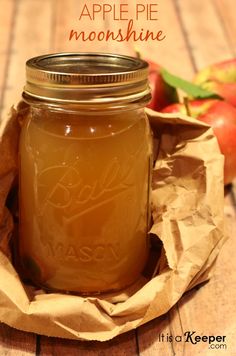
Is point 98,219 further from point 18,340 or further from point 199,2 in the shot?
point 199,2

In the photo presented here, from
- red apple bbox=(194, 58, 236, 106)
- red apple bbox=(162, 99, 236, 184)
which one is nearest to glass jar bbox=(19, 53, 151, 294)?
red apple bbox=(162, 99, 236, 184)

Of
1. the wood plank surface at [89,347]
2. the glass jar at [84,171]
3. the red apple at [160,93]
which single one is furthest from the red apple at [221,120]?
the wood plank surface at [89,347]

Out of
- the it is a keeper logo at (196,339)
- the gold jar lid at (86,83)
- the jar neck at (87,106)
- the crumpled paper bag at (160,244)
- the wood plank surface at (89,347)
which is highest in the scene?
the gold jar lid at (86,83)

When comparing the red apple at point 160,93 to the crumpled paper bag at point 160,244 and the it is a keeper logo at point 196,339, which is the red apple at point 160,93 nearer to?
the crumpled paper bag at point 160,244

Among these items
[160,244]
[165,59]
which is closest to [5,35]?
[165,59]

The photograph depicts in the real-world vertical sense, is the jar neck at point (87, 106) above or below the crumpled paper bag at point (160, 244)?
above

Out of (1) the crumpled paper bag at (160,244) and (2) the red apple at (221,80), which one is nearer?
(1) the crumpled paper bag at (160,244)

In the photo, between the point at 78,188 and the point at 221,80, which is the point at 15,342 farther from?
the point at 221,80
